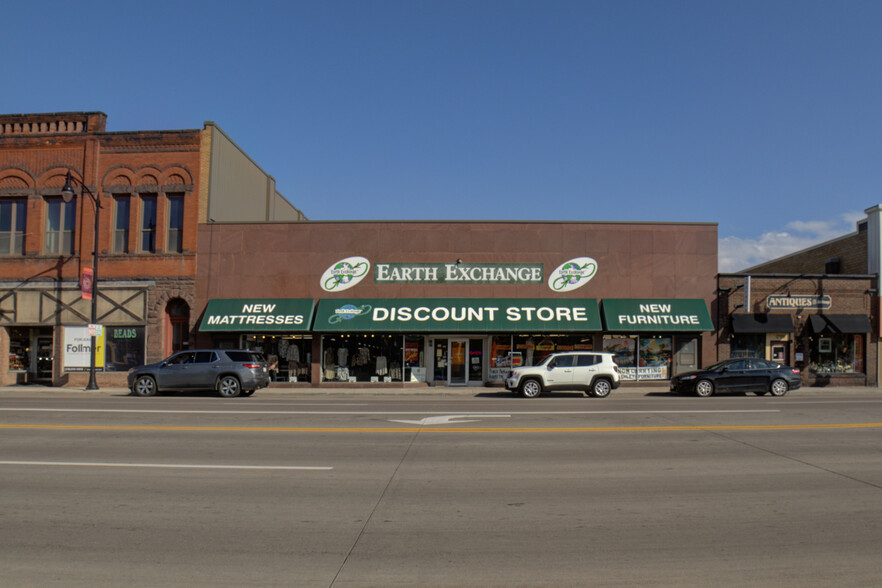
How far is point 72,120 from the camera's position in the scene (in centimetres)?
2820

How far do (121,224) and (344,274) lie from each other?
10.3 m

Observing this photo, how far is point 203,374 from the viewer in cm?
2147

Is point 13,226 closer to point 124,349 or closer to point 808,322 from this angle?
point 124,349

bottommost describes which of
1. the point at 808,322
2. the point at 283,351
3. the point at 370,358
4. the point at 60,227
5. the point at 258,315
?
the point at 370,358

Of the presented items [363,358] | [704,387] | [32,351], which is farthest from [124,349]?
[704,387]

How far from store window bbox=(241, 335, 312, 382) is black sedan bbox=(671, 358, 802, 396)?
49.6ft

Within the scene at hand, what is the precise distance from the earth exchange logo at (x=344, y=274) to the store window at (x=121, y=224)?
900 centimetres

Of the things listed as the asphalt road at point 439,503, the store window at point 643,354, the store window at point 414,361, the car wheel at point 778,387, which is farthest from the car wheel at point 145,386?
the car wheel at point 778,387

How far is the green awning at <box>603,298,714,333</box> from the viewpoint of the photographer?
25672mm

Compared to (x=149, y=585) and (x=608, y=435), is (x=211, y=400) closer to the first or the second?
(x=608, y=435)

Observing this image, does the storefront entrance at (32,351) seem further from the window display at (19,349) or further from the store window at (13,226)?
the store window at (13,226)

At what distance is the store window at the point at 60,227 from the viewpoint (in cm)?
2805

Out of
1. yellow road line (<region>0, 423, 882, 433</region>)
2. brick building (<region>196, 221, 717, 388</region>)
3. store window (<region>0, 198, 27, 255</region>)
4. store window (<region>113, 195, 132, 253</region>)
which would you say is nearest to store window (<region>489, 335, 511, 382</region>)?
brick building (<region>196, 221, 717, 388</region>)

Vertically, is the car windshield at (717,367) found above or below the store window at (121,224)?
below
